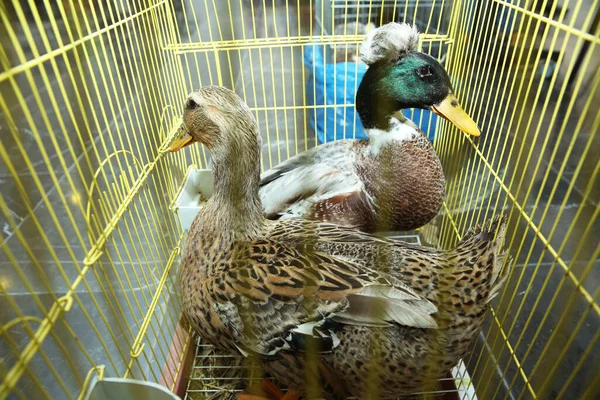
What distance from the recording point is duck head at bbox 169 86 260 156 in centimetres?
101

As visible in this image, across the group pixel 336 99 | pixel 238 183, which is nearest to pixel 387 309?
pixel 238 183

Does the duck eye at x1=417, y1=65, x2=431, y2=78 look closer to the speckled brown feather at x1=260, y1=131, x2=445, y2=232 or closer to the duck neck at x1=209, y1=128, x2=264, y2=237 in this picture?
the speckled brown feather at x1=260, y1=131, x2=445, y2=232

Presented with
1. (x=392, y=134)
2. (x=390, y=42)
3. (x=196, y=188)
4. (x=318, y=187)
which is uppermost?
(x=390, y=42)

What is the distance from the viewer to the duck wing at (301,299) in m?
0.84

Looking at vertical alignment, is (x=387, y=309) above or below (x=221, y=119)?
below

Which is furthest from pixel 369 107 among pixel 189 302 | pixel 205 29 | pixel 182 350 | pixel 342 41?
pixel 182 350

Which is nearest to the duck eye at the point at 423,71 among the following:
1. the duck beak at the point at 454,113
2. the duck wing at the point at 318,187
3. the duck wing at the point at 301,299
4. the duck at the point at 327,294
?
the duck beak at the point at 454,113

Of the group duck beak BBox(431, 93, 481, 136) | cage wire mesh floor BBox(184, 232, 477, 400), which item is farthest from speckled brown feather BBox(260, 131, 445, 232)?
cage wire mesh floor BBox(184, 232, 477, 400)

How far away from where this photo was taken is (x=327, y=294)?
2.82ft

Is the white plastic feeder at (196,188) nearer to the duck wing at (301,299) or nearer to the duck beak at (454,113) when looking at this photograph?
the duck wing at (301,299)

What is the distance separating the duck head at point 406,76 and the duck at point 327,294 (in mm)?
486

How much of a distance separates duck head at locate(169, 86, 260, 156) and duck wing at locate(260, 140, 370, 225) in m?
0.42

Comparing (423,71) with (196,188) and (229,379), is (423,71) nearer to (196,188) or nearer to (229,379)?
(196,188)

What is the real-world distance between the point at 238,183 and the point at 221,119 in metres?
0.17
